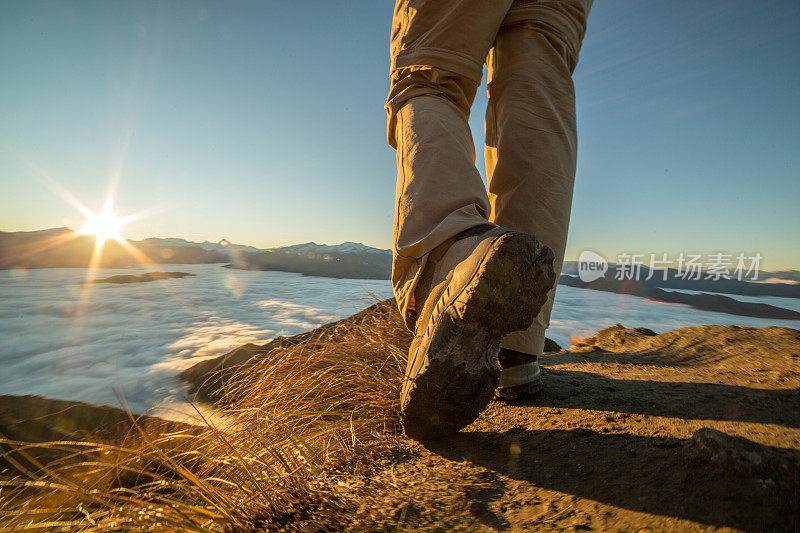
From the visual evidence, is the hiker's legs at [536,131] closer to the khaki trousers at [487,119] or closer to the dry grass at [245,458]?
the khaki trousers at [487,119]

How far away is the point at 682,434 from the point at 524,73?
1101 mm

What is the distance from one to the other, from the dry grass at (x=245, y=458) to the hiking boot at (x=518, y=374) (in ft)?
1.27

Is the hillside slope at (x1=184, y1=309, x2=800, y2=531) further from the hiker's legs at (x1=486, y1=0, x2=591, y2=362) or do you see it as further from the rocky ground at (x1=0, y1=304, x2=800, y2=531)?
the hiker's legs at (x1=486, y1=0, x2=591, y2=362)

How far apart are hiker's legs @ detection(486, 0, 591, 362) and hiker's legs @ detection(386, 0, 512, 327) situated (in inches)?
5.3

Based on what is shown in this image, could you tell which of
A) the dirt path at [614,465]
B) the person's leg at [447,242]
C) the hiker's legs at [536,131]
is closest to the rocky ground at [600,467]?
the dirt path at [614,465]

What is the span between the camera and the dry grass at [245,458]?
68 centimetres

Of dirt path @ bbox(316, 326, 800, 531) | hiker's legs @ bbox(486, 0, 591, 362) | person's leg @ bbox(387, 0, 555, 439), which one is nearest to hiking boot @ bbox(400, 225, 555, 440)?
person's leg @ bbox(387, 0, 555, 439)

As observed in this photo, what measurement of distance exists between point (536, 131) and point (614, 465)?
3.15 ft

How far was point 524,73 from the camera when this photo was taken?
1228 millimetres

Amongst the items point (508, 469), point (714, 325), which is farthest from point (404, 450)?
point (714, 325)

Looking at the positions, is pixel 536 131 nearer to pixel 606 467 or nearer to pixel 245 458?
pixel 606 467

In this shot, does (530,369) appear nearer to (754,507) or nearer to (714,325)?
(754,507)

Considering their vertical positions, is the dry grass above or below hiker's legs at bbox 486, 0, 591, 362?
below

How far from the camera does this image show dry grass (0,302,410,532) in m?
0.68
